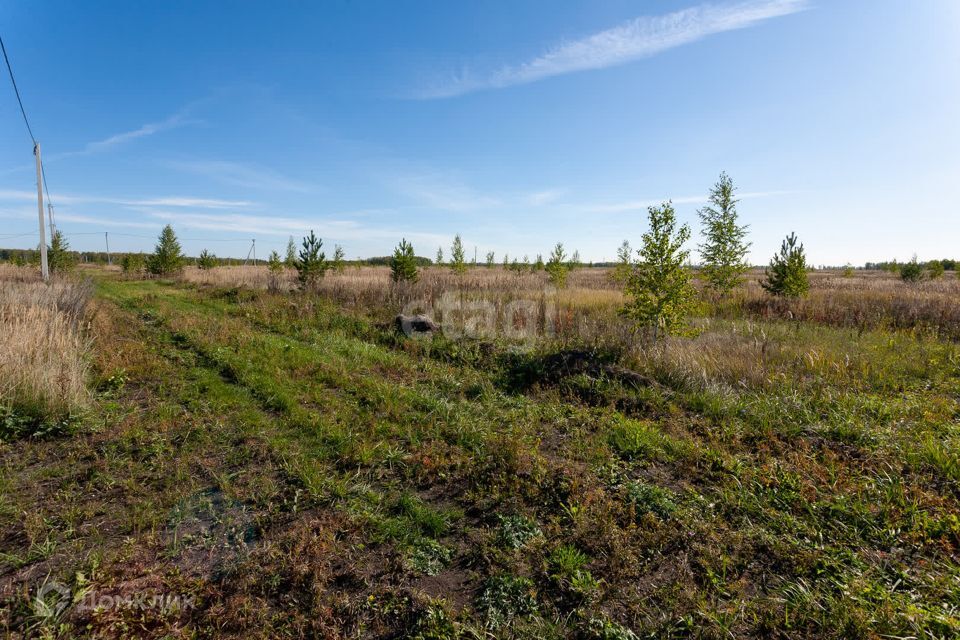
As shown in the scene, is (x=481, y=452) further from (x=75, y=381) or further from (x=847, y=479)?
(x=75, y=381)

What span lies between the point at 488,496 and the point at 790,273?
16760mm

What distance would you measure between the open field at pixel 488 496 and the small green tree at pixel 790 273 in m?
8.07

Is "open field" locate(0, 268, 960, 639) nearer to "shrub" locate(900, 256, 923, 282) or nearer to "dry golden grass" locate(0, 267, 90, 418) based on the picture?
"dry golden grass" locate(0, 267, 90, 418)

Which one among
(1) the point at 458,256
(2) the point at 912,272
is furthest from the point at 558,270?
(2) the point at 912,272

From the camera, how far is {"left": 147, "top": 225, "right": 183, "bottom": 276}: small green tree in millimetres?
29594

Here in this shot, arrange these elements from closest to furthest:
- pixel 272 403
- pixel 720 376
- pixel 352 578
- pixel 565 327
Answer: pixel 352 578, pixel 272 403, pixel 720 376, pixel 565 327

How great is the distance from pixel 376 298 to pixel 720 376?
11.7 meters

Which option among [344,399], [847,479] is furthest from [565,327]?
[847,479]

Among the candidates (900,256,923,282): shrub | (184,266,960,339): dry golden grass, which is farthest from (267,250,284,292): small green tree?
(900,256,923,282): shrub

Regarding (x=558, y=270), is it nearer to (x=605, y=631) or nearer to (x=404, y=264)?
(x=404, y=264)

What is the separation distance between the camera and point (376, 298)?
15312 millimetres

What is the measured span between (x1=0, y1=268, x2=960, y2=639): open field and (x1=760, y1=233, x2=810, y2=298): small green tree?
8.07 meters

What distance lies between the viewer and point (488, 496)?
3.80 m

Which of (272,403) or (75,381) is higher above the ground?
(75,381)
